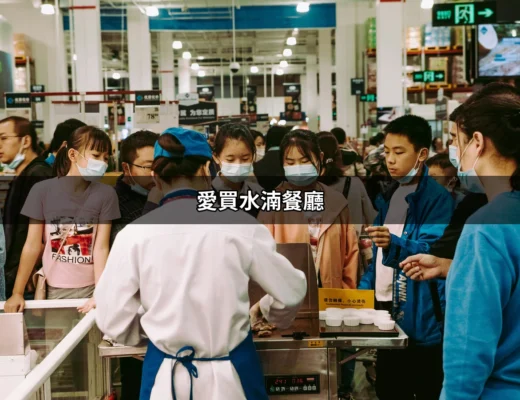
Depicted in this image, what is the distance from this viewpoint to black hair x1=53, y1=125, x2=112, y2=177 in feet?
11.2

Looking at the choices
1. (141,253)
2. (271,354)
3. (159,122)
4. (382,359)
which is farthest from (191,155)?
(159,122)

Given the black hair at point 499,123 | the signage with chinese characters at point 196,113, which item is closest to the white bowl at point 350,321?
the black hair at point 499,123

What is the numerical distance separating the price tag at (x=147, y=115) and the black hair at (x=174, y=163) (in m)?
9.46

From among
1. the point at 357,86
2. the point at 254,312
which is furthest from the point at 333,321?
the point at 357,86

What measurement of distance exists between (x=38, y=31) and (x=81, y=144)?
14823 mm

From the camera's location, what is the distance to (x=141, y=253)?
6.76 feet

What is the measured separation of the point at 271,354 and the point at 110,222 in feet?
4.01

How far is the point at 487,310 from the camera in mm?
1568

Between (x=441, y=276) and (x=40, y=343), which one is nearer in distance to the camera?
(x=441, y=276)

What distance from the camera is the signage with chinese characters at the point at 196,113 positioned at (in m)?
11.5

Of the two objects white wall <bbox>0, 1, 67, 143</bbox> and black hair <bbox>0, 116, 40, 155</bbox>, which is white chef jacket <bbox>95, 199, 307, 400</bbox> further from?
white wall <bbox>0, 1, 67, 143</bbox>

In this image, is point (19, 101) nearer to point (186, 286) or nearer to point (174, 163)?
point (174, 163)

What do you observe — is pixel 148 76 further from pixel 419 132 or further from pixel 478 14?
pixel 419 132

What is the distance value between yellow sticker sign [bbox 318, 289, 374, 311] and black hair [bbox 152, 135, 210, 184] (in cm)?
97
